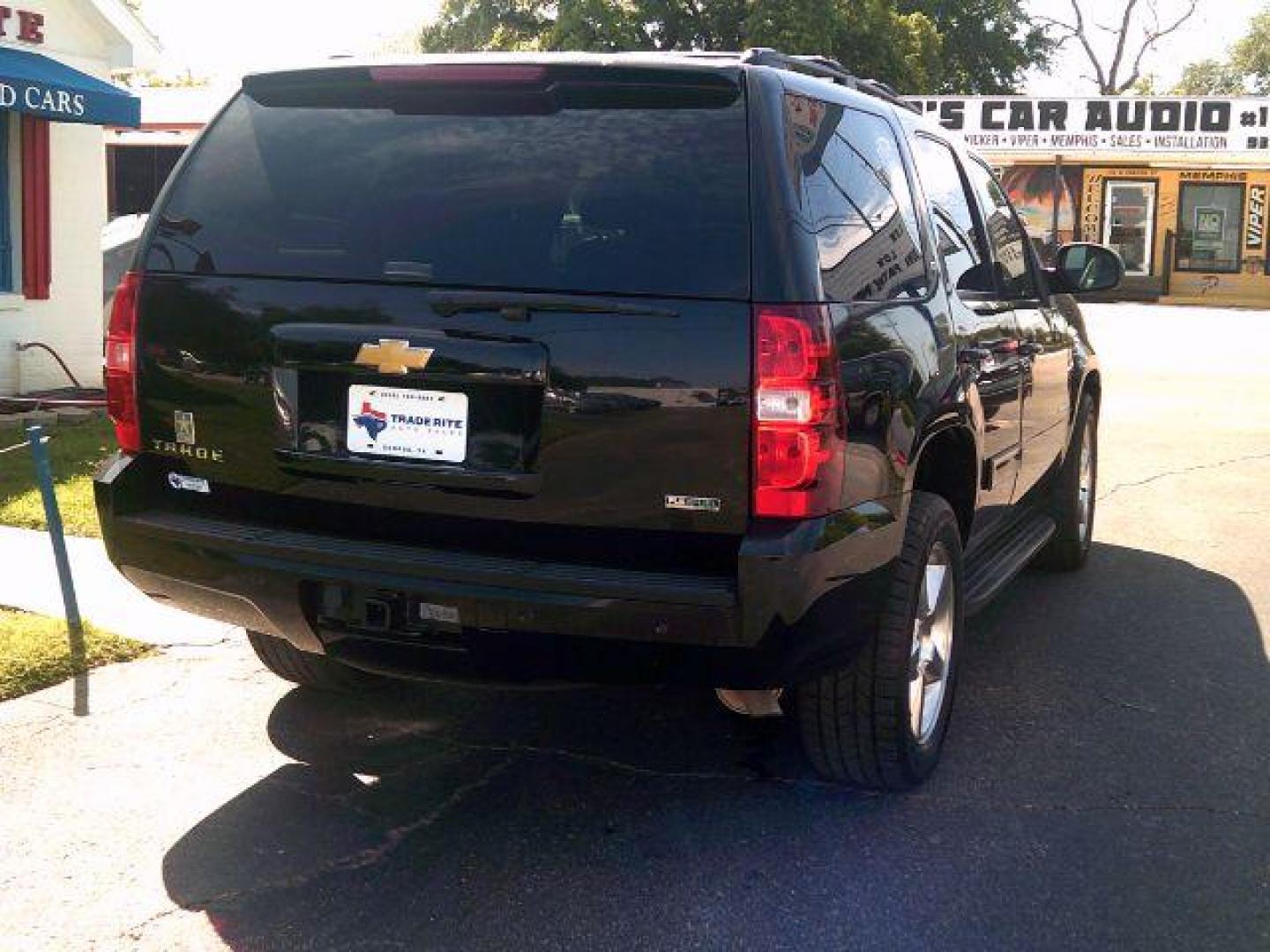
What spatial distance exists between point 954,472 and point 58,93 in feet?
27.3

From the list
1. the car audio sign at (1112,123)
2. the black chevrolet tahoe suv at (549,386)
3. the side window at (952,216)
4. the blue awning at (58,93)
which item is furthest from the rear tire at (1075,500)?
the car audio sign at (1112,123)

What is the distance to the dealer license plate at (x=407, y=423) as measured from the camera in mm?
3439

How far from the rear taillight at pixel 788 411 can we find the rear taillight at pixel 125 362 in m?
1.70

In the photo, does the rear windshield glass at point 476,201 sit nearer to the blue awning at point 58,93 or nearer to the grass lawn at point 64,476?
the grass lawn at point 64,476

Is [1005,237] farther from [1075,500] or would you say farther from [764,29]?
[764,29]

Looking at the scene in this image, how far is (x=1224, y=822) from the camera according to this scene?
12.7ft

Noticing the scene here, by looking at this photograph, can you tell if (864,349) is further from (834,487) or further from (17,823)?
(17,823)

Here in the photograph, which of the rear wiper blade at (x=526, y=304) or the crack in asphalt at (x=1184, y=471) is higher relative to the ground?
the rear wiper blade at (x=526, y=304)

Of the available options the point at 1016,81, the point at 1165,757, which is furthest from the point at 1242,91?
the point at 1165,757

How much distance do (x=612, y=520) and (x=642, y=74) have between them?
109cm

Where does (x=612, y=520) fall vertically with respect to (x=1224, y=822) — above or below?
above

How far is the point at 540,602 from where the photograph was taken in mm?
3340

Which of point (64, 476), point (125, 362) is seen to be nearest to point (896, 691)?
point (125, 362)

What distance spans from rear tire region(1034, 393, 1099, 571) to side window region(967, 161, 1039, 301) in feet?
3.28
